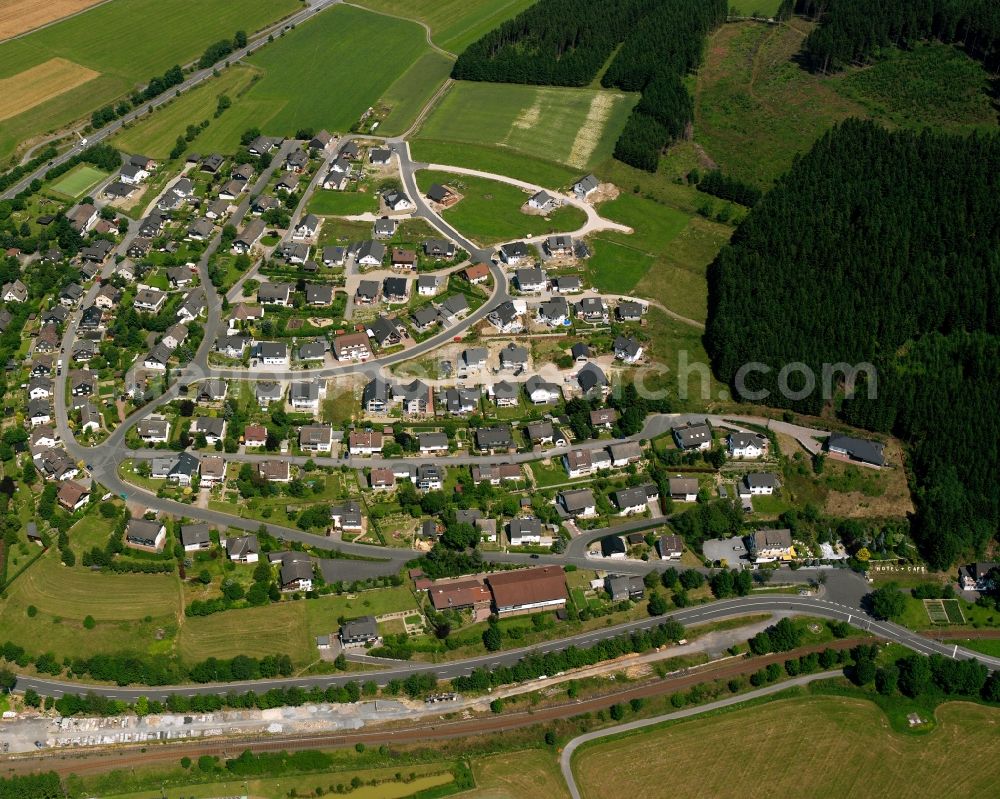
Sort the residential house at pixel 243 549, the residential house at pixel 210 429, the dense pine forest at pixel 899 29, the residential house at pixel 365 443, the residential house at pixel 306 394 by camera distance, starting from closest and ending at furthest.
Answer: the residential house at pixel 243 549, the residential house at pixel 365 443, the residential house at pixel 210 429, the residential house at pixel 306 394, the dense pine forest at pixel 899 29

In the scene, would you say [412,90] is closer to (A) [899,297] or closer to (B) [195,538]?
(A) [899,297]

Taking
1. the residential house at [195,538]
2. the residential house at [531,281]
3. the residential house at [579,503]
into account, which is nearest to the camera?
the residential house at [195,538]

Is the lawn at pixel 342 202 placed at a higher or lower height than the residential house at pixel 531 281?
higher

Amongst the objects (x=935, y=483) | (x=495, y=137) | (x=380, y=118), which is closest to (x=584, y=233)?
(x=495, y=137)

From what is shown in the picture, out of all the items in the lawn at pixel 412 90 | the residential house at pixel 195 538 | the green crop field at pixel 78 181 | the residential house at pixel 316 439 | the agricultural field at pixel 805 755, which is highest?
the lawn at pixel 412 90

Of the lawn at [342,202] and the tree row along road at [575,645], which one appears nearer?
the tree row along road at [575,645]

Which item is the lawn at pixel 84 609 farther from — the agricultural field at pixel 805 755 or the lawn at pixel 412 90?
the lawn at pixel 412 90

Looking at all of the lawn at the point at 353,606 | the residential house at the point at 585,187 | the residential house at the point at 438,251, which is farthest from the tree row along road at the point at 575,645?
the residential house at the point at 585,187
